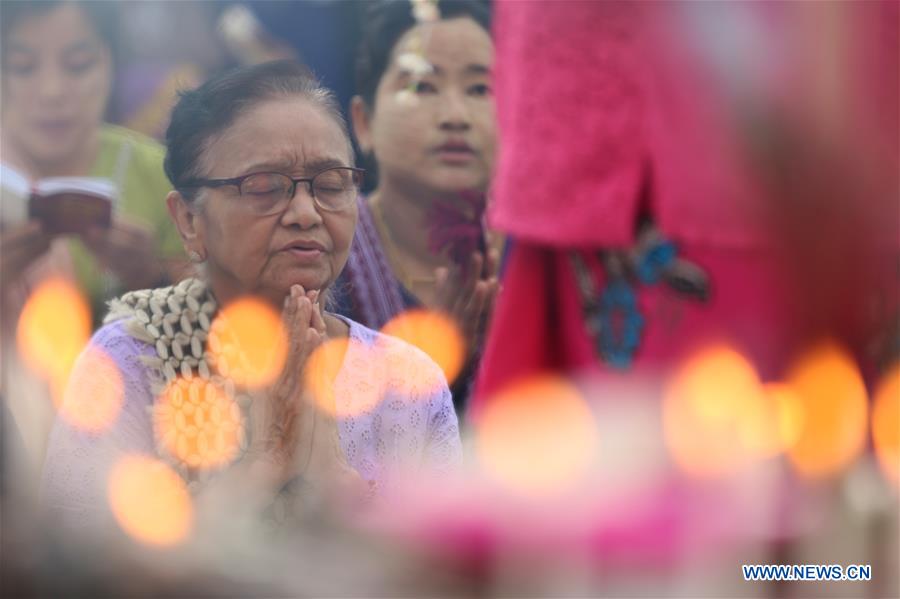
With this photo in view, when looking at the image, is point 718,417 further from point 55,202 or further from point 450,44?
point 55,202

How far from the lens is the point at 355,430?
0.84 metres

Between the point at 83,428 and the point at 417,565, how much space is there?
265 millimetres

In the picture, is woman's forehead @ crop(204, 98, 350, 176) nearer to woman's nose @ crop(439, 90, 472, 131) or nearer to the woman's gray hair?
the woman's gray hair

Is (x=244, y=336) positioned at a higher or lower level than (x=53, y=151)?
lower

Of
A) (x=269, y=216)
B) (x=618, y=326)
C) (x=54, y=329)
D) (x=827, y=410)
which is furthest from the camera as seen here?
(x=618, y=326)

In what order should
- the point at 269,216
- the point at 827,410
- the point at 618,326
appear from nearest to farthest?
the point at 269,216 → the point at 827,410 → the point at 618,326

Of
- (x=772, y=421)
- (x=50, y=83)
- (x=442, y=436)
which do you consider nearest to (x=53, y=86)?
(x=50, y=83)

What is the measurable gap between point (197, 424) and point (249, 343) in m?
0.06

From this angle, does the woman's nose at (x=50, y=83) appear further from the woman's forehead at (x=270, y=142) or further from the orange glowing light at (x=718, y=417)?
the orange glowing light at (x=718, y=417)

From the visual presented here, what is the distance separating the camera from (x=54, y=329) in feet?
3.03

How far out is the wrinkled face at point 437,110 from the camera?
93 centimetres

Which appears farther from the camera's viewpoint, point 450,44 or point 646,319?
point 646,319

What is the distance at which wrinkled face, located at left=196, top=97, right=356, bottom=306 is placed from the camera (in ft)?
2.67

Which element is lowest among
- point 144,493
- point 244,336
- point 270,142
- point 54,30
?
point 144,493
